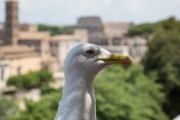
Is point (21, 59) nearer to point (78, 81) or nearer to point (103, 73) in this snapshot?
point (103, 73)

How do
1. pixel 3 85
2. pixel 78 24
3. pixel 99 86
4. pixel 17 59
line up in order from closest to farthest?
pixel 99 86, pixel 3 85, pixel 17 59, pixel 78 24

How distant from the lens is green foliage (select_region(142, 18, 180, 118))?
8.49 m

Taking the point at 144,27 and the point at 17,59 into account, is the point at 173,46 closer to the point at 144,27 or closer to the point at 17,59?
the point at 17,59

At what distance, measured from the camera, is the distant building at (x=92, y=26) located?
1036 inches

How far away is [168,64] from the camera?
870cm

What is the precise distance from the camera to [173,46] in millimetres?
9141

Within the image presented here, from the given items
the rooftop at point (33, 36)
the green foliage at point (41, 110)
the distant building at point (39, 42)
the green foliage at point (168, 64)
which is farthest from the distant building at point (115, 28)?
the green foliage at point (41, 110)

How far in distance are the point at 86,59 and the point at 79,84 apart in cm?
6

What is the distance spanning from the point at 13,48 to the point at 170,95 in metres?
11.1

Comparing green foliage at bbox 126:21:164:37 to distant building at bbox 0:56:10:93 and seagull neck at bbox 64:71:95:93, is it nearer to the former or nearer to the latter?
distant building at bbox 0:56:10:93

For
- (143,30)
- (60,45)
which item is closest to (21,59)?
(60,45)

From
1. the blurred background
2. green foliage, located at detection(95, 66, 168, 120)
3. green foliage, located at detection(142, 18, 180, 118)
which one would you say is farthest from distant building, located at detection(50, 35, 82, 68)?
green foliage, located at detection(95, 66, 168, 120)

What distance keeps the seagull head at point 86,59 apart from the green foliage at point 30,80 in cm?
1393

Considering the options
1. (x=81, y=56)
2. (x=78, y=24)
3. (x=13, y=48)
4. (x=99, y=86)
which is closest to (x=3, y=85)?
(x=13, y=48)
